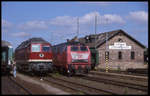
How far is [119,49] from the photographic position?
159ft

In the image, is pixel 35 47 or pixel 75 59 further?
pixel 35 47

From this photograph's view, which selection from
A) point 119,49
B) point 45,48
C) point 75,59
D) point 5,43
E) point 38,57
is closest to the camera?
point 75,59

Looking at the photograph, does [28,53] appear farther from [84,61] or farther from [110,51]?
[110,51]

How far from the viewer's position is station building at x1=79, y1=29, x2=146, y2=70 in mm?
47000

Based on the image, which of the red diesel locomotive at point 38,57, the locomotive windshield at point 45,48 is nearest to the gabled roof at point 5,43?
the red diesel locomotive at point 38,57

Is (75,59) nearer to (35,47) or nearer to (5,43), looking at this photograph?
(35,47)

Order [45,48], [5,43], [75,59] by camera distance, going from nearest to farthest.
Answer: [75,59], [5,43], [45,48]

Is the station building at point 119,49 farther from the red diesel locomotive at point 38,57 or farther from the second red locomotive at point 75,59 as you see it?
the red diesel locomotive at point 38,57

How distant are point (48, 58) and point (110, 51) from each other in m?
24.0

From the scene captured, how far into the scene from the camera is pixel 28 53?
25438 mm

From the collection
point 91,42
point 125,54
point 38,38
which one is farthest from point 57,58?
point 125,54

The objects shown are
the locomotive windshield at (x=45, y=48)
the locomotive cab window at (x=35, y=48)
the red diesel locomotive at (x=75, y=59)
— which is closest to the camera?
the red diesel locomotive at (x=75, y=59)

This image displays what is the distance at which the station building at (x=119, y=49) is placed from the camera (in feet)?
154

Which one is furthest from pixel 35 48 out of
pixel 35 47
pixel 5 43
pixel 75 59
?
pixel 75 59
